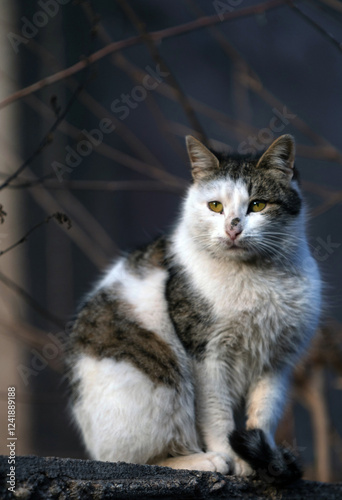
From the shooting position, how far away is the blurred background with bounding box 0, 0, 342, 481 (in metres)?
3.87

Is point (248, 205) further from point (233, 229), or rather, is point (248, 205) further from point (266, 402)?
point (266, 402)

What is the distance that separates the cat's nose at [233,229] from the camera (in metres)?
2.54

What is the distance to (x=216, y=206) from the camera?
2732mm

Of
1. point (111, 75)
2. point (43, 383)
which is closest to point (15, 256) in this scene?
point (43, 383)

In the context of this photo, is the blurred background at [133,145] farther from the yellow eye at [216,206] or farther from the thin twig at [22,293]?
the yellow eye at [216,206]

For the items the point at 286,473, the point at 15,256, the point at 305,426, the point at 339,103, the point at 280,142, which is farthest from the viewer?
the point at 15,256

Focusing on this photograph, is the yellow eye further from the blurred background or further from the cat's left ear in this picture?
the blurred background

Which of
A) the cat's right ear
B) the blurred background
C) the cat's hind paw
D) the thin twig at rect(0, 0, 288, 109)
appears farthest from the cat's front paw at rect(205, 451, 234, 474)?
the thin twig at rect(0, 0, 288, 109)

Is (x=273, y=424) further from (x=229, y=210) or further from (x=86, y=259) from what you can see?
(x=86, y=259)

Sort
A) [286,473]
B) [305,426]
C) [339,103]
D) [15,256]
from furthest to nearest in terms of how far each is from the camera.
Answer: [15,256], [305,426], [339,103], [286,473]

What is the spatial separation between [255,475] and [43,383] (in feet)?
12.3

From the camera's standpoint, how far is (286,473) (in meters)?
2.52

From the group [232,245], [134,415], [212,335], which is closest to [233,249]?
[232,245]

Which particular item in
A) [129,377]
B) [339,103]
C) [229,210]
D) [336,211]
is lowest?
[129,377]
